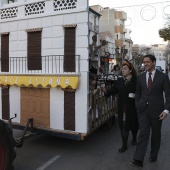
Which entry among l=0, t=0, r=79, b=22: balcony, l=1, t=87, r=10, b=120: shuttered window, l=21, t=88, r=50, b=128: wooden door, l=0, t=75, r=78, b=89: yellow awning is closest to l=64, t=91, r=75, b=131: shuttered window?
l=0, t=75, r=78, b=89: yellow awning

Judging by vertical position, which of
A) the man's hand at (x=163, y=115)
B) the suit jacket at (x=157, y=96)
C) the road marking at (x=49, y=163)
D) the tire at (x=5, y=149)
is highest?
the suit jacket at (x=157, y=96)

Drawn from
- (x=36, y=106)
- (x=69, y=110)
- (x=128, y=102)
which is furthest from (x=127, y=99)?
(x=36, y=106)

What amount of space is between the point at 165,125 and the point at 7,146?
5413 millimetres

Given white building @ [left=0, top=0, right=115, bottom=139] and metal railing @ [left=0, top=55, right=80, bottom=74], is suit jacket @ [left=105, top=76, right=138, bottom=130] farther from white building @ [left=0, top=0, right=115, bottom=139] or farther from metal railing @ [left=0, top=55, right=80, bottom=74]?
metal railing @ [left=0, top=55, right=80, bottom=74]

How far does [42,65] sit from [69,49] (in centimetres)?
67

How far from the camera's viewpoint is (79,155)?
17.3ft

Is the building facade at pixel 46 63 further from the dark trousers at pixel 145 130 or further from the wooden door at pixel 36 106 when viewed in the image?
the dark trousers at pixel 145 130

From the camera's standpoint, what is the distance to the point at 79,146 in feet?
19.1

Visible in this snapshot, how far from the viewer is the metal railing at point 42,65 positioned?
5.08 metres

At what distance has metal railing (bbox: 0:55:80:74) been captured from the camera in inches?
200

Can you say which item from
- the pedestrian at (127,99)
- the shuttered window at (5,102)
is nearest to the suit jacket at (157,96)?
the pedestrian at (127,99)

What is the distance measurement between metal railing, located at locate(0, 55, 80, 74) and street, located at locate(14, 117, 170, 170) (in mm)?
1568

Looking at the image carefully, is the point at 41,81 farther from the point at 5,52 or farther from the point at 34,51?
the point at 5,52

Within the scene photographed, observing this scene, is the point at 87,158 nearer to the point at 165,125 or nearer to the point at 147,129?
the point at 147,129
